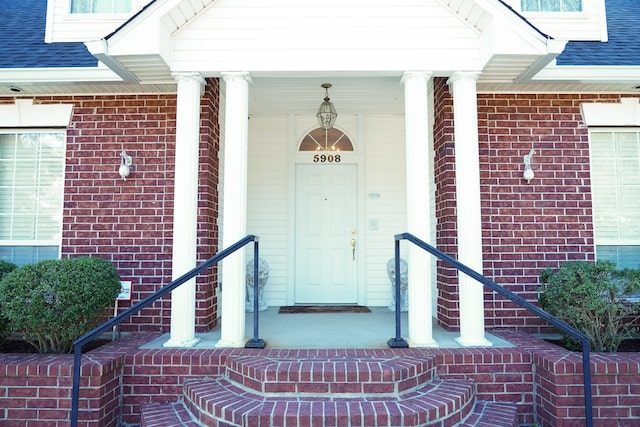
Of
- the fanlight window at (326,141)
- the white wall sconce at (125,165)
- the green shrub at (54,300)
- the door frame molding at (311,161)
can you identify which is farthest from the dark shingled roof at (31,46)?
the fanlight window at (326,141)

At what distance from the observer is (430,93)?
17.1ft

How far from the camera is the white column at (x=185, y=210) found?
12.6 feet

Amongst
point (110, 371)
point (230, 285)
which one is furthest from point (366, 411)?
point (110, 371)

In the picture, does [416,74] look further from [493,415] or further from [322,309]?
[322,309]

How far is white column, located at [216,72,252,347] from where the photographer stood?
3789 mm

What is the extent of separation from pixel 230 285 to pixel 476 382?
88.2 inches

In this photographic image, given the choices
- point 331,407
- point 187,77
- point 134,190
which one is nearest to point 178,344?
point 331,407

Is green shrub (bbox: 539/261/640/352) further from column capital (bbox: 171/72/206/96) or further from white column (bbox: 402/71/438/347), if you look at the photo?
column capital (bbox: 171/72/206/96)

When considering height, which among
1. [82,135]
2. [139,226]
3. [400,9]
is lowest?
[139,226]

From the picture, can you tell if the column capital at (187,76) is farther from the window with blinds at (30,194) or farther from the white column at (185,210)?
the window with blinds at (30,194)

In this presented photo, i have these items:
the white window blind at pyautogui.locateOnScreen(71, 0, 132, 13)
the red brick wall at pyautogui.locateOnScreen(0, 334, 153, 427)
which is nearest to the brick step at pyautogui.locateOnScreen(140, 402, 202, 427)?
the red brick wall at pyautogui.locateOnScreen(0, 334, 153, 427)

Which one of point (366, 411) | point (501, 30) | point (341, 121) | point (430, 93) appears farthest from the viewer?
point (341, 121)

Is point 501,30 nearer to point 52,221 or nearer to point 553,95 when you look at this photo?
point 553,95

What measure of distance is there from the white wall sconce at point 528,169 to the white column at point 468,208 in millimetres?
1040
